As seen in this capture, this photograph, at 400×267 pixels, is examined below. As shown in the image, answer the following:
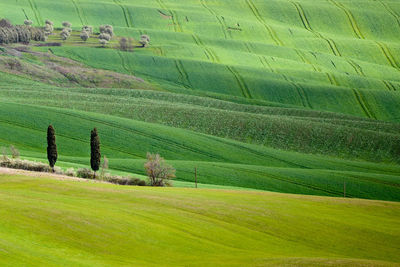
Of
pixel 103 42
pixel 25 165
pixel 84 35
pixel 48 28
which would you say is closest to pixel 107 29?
pixel 84 35

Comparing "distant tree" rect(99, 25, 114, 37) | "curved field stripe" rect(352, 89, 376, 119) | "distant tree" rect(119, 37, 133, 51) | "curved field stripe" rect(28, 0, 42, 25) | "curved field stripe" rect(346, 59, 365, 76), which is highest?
"curved field stripe" rect(28, 0, 42, 25)

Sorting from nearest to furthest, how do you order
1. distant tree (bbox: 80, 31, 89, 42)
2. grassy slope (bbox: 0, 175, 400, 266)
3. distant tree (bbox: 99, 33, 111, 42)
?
1. grassy slope (bbox: 0, 175, 400, 266)
2. distant tree (bbox: 99, 33, 111, 42)
3. distant tree (bbox: 80, 31, 89, 42)

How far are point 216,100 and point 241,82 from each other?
20847 mm

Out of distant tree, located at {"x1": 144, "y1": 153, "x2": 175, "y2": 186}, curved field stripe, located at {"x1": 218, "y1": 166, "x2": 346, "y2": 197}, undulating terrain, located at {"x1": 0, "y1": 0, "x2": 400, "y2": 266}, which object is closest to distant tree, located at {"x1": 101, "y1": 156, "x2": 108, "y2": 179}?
distant tree, located at {"x1": 144, "y1": 153, "x2": 175, "y2": 186}

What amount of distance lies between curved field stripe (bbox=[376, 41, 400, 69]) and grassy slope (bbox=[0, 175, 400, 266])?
453ft

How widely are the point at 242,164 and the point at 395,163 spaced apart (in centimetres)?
2649

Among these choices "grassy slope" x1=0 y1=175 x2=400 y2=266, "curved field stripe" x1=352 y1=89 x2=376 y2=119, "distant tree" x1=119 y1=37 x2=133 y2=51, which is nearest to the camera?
"grassy slope" x1=0 y1=175 x2=400 y2=266

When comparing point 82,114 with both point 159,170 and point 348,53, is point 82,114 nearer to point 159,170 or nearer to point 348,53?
point 159,170

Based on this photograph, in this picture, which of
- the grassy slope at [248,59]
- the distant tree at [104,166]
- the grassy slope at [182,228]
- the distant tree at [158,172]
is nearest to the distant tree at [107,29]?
the grassy slope at [248,59]

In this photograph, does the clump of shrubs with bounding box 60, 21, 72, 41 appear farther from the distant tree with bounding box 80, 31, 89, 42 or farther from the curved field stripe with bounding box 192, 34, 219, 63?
the curved field stripe with bounding box 192, 34, 219, 63

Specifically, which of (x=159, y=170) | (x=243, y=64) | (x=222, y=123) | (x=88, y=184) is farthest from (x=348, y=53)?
(x=88, y=184)

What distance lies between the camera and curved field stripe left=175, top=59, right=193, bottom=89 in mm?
145375

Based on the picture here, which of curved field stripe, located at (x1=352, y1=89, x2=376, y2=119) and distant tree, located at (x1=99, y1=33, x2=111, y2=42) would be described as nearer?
curved field stripe, located at (x1=352, y1=89, x2=376, y2=119)

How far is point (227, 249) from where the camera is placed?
36.4 metres
